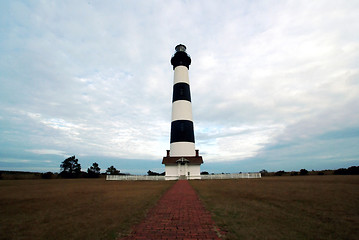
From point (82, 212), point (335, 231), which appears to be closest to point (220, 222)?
point (335, 231)

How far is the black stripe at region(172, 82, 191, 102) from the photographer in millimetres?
27553

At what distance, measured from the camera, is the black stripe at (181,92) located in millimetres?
27553

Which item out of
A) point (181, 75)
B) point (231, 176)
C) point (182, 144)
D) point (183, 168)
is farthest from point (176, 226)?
point (181, 75)

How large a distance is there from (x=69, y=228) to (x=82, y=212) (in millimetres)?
1913

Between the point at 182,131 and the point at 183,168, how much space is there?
540 centimetres

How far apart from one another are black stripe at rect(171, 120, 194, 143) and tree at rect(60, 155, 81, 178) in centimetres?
2114

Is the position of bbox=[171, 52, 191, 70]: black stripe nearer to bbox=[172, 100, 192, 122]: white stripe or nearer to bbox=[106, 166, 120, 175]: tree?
bbox=[172, 100, 192, 122]: white stripe

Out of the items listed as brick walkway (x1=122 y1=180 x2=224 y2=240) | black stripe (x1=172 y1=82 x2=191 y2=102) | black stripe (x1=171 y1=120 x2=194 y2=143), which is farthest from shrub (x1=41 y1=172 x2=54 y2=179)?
brick walkway (x1=122 y1=180 x2=224 y2=240)

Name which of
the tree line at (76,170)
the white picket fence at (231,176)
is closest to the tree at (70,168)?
the tree line at (76,170)

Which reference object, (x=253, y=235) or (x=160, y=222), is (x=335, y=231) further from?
(x=160, y=222)

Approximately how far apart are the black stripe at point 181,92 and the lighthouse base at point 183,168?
30.3 feet

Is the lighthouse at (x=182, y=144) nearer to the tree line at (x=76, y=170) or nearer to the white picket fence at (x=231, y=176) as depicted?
the white picket fence at (x=231, y=176)

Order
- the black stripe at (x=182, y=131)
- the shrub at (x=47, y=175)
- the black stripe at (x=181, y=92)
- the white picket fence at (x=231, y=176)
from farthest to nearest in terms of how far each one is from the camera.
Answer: the shrub at (x=47, y=175)
the black stripe at (x=181, y=92)
the white picket fence at (x=231, y=176)
the black stripe at (x=182, y=131)

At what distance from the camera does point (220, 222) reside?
5.06 meters
